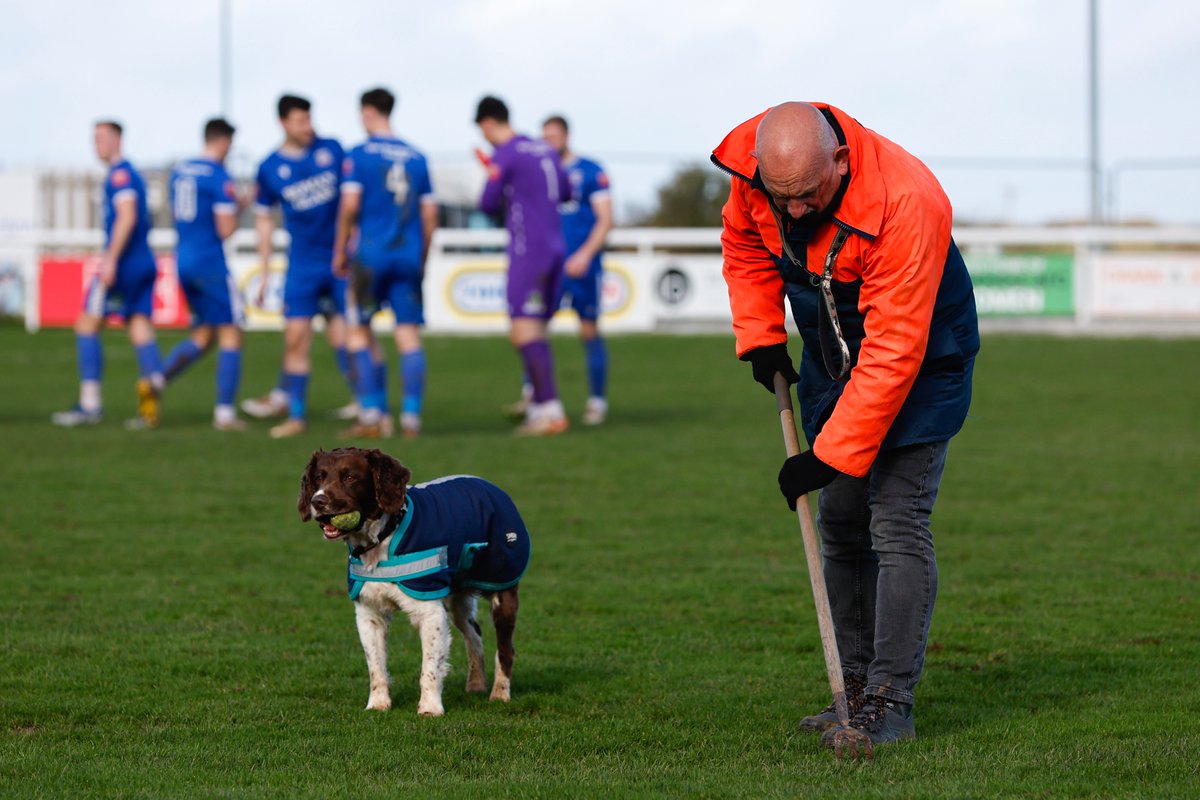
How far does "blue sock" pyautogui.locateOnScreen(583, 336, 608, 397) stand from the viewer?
1468 cm

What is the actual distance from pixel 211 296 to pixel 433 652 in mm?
9802

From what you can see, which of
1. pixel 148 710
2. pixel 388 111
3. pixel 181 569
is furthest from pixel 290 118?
pixel 148 710

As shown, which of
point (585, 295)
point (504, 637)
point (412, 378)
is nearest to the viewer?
point (504, 637)

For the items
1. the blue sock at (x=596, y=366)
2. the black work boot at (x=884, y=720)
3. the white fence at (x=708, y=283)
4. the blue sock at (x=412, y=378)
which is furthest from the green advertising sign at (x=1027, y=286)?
the black work boot at (x=884, y=720)

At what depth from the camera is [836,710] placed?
4.80 m

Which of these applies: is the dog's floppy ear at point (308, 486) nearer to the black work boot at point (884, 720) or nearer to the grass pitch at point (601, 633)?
the grass pitch at point (601, 633)

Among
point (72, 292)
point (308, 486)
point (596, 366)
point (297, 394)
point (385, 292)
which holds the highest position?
point (72, 292)

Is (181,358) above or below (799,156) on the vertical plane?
below

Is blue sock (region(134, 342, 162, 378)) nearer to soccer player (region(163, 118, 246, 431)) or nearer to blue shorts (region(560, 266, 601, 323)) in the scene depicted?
soccer player (region(163, 118, 246, 431))

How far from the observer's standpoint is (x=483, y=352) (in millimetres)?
23938

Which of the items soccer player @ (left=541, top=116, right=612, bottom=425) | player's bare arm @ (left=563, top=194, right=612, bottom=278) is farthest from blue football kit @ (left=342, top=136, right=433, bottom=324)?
soccer player @ (left=541, top=116, right=612, bottom=425)

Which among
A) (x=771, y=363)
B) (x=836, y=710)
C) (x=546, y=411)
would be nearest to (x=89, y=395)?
(x=546, y=411)

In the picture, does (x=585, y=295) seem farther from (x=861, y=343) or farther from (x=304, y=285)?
(x=861, y=343)

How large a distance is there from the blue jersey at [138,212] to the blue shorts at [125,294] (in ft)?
0.04
